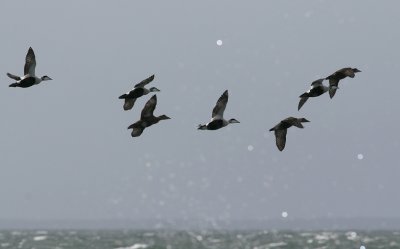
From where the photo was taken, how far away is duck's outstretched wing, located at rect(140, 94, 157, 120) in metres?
20.0

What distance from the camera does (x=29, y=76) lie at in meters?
19.7

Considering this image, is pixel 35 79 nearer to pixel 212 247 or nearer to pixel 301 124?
pixel 301 124

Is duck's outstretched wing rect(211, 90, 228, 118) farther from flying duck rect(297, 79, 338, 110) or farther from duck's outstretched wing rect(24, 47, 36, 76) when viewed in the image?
duck's outstretched wing rect(24, 47, 36, 76)

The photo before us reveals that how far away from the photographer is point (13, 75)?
19.7 m

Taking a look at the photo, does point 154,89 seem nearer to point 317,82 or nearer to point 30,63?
point 30,63

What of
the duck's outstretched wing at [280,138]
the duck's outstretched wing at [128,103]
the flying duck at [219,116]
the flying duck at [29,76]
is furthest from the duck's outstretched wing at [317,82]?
the flying duck at [29,76]

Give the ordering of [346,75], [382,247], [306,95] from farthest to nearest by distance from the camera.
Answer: [382,247] < [346,75] < [306,95]

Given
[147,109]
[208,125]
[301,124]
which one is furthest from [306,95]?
[147,109]

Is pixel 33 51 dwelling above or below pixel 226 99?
above

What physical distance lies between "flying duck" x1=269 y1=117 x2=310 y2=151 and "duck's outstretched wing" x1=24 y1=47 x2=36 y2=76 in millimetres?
5923

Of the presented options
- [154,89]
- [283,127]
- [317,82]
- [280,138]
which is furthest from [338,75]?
[154,89]

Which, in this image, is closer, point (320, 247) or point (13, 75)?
point (13, 75)

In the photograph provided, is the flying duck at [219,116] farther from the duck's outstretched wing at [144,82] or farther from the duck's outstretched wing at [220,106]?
the duck's outstretched wing at [144,82]

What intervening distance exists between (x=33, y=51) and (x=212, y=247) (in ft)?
363
